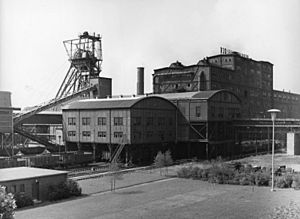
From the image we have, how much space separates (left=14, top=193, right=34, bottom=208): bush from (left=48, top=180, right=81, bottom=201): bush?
1.40m

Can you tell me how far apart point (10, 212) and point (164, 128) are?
30550 mm

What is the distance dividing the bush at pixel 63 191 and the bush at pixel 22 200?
1401 mm

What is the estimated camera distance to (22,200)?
60.4 feet

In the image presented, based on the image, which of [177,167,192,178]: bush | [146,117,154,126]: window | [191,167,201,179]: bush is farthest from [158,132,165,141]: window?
[191,167,201,179]: bush

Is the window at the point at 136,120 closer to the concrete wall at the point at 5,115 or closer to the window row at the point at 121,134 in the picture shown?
the window row at the point at 121,134

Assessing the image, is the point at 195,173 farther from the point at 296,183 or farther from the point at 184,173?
the point at 296,183

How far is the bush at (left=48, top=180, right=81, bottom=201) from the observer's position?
789 inches

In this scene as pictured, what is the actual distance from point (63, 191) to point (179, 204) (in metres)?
6.25

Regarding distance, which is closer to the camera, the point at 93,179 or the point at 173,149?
the point at 93,179

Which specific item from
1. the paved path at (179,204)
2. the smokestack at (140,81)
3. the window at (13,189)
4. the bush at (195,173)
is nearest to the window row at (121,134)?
the bush at (195,173)

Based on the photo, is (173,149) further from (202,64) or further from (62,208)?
(62,208)

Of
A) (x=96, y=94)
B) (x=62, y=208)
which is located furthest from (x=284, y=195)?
(x=96, y=94)

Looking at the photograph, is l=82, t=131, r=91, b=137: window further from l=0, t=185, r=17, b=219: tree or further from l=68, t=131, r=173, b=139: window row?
l=0, t=185, r=17, b=219: tree

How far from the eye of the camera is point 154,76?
57.4 metres
